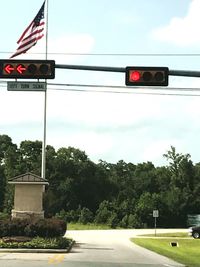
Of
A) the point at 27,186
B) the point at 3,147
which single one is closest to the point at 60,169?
the point at 3,147

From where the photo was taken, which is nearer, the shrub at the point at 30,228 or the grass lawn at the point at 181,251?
the grass lawn at the point at 181,251

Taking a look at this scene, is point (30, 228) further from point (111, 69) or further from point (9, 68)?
point (111, 69)

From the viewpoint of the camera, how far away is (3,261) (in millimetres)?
20594

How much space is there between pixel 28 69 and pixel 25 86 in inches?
24.8

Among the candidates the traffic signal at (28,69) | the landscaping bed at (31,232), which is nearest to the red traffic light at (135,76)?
the traffic signal at (28,69)

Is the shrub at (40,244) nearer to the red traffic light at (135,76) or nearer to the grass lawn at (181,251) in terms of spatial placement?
the grass lawn at (181,251)

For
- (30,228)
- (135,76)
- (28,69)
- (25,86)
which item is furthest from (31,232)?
(135,76)

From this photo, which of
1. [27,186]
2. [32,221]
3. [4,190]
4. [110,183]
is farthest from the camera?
[110,183]

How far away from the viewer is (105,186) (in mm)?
110438

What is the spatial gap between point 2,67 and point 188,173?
90707 millimetres

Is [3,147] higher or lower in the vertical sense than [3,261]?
higher

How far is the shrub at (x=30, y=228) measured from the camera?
29609 millimetres

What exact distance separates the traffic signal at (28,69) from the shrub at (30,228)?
1321cm

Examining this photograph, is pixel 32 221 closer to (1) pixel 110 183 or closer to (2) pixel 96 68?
(2) pixel 96 68
